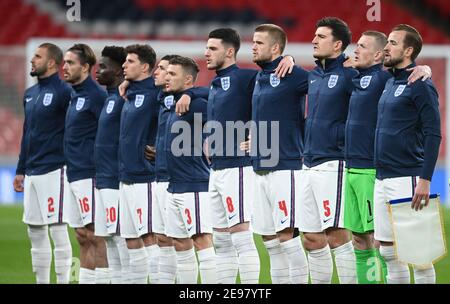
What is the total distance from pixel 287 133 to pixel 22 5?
1486 cm

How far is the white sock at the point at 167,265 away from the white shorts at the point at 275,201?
2.77ft

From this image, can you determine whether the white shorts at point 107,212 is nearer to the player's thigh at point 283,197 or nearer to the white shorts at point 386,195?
the player's thigh at point 283,197

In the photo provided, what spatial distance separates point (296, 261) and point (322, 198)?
0.49 m

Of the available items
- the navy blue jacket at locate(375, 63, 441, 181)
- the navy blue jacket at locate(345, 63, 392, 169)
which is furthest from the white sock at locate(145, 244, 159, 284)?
the navy blue jacket at locate(375, 63, 441, 181)

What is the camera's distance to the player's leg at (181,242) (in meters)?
8.32

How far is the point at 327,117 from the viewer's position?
311 inches

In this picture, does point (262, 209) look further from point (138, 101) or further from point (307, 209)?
point (138, 101)

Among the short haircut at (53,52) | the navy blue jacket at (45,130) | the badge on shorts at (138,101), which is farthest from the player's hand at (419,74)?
the short haircut at (53,52)

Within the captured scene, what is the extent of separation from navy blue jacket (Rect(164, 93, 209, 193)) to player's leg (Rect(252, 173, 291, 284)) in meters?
0.52

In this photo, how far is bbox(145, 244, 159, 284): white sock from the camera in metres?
8.65

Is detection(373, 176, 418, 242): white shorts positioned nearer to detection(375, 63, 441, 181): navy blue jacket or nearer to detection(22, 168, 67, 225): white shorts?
detection(375, 63, 441, 181): navy blue jacket

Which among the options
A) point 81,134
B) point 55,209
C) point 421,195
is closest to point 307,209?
point 421,195

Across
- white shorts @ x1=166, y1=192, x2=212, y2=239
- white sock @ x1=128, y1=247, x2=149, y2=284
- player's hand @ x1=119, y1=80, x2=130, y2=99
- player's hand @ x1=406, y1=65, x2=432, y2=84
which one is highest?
player's hand @ x1=406, y1=65, x2=432, y2=84
